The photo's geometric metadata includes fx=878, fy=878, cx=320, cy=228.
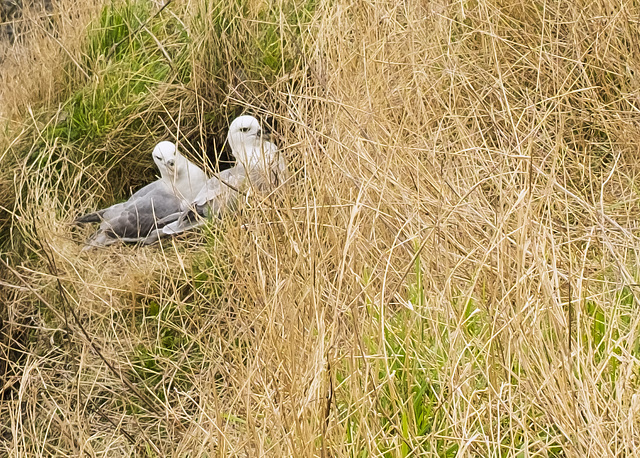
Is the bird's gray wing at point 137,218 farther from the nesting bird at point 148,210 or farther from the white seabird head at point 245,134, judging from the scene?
the white seabird head at point 245,134

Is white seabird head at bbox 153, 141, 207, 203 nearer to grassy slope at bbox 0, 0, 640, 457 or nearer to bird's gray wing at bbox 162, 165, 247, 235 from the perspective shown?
bird's gray wing at bbox 162, 165, 247, 235

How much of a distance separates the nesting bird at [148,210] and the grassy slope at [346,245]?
0.39ft

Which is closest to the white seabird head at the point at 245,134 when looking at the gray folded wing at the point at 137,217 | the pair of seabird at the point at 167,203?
the pair of seabird at the point at 167,203

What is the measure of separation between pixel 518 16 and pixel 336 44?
2.20 ft

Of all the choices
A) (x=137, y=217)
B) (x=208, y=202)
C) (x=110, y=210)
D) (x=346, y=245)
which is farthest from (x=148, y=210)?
(x=346, y=245)

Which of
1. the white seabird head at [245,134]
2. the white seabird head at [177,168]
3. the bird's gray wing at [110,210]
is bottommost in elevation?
the bird's gray wing at [110,210]

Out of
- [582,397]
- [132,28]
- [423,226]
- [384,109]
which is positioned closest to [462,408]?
[582,397]

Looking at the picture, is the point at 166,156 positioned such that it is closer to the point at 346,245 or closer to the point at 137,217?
the point at 137,217

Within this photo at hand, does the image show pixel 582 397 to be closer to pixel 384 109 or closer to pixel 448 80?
pixel 384 109

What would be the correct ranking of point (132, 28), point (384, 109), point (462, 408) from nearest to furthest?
point (462, 408) < point (384, 109) < point (132, 28)

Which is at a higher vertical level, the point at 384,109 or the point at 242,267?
the point at 384,109

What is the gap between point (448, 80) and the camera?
302 cm

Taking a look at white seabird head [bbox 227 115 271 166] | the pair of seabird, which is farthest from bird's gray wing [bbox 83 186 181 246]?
white seabird head [bbox 227 115 271 166]

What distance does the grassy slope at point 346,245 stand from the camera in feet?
5.58
